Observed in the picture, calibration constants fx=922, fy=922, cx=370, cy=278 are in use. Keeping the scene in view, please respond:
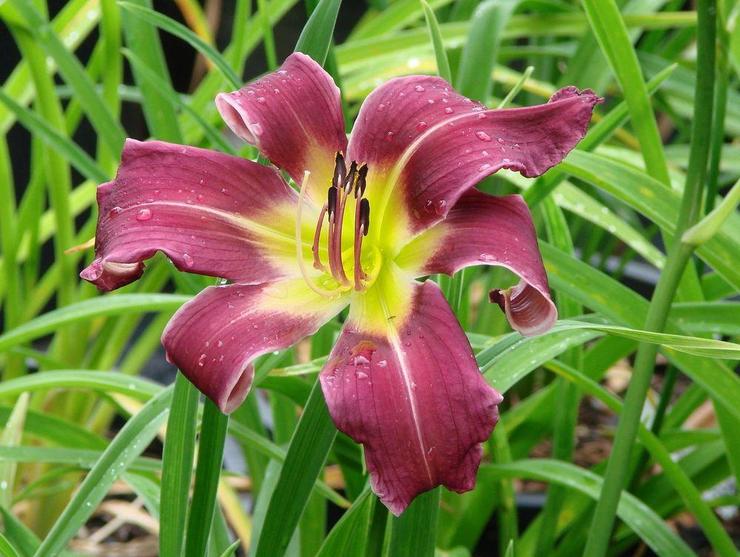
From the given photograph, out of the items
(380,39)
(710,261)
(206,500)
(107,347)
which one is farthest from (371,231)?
(107,347)

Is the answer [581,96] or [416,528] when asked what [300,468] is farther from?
[581,96]

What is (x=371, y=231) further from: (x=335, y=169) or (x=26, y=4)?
(x=26, y=4)

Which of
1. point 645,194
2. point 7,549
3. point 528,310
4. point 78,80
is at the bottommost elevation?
point 7,549

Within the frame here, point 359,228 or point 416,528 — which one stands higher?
point 359,228

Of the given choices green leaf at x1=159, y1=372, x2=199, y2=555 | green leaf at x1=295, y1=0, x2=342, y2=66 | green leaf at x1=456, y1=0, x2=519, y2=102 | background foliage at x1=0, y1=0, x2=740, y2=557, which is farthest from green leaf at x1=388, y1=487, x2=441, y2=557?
green leaf at x1=456, y1=0, x2=519, y2=102

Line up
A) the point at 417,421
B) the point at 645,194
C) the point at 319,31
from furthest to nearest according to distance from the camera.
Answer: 1. the point at 645,194
2. the point at 319,31
3. the point at 417,421

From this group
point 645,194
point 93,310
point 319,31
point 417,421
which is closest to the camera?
point 417,421

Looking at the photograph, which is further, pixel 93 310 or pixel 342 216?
pixel 93 310

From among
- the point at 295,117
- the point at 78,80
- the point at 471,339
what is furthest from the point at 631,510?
the point at 78,80
